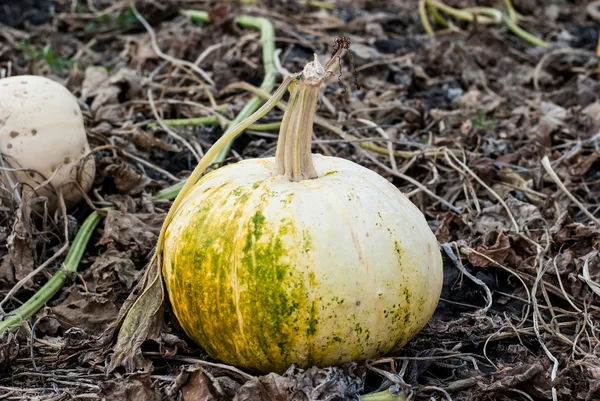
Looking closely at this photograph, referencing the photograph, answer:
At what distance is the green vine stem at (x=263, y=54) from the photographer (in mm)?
4707

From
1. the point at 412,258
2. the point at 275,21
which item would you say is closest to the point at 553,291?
the point at 412,258

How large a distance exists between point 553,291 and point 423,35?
406 cm

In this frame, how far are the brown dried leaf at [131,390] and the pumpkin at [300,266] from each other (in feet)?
0.82

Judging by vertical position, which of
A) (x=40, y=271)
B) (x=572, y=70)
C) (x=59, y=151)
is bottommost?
(x=572, y=70)

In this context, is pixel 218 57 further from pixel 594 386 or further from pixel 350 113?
pixel 594 386

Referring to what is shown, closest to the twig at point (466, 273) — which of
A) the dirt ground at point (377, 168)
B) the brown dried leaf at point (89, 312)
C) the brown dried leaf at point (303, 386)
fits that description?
the dirt ground at point (377, 168)

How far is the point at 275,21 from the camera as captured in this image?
6617mm

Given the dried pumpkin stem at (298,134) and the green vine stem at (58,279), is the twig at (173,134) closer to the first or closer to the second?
the green vine stem at (58,279)

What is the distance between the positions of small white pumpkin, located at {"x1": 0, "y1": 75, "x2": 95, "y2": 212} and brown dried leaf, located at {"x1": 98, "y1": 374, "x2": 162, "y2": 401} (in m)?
1.24

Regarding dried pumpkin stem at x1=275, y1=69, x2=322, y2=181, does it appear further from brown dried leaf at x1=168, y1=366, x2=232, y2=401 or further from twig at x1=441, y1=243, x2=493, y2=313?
twig at x1=441, y1=243, x2=493, y2=313

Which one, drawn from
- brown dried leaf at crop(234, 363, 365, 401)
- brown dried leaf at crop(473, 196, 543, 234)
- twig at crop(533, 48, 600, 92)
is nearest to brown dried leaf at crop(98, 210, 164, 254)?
brown dried leaf at crop(234, 363, 365, 401)

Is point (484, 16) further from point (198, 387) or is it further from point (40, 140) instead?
point (198, 387)

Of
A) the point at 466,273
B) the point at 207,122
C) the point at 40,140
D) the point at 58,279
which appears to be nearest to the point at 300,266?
the point at 466,273

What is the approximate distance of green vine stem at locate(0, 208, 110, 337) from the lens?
317 cm
